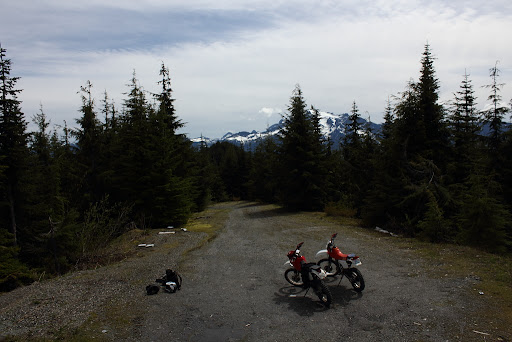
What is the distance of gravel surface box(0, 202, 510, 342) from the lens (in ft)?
19.5

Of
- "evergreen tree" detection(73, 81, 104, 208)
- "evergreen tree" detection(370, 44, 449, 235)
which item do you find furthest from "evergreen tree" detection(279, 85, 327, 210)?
"evergreen tree" detection(73, 81, 104, 208)

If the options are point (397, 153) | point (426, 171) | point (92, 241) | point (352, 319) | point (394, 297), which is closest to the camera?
point (352, 319)

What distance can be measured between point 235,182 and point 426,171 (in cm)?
5682

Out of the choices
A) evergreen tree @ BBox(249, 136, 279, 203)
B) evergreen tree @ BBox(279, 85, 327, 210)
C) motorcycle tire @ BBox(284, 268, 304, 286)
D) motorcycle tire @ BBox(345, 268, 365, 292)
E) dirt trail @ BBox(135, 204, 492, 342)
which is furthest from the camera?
evergreen tree @ BBox(249, 136, 279, 203)

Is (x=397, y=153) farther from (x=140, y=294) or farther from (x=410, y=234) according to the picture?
(x=140, y=294)

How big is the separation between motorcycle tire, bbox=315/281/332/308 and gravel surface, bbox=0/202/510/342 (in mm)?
142

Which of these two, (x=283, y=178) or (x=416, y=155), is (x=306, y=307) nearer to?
(x=416, y=155)

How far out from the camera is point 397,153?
16.8m

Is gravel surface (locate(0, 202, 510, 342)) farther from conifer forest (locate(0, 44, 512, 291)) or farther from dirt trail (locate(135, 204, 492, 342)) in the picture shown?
conifer forest (locate(0, 44, 512, 291))

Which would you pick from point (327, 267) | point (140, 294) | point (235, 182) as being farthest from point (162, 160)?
point (235, 182)

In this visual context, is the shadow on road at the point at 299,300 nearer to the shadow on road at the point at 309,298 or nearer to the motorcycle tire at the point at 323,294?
the shadow on road at the point at 309,298

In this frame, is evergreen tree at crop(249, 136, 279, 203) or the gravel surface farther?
evergreen tree at crop(249, 136, 279, 203)

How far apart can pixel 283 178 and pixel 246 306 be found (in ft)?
70.1

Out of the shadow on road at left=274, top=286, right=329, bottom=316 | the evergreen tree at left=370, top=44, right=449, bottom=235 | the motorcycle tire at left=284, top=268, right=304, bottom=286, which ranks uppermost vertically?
the evergreen tree at left=370, top=44, right=449, bottom=235
